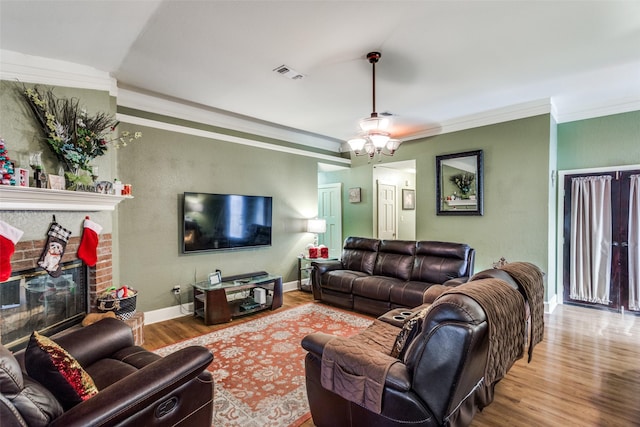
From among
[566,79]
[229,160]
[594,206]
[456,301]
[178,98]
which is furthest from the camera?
[229,160]

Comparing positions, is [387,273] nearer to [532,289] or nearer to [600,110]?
[532,289]

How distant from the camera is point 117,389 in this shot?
1.25m

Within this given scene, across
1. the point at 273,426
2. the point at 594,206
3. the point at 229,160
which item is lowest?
the point at 273,426

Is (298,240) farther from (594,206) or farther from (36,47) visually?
(594,206)

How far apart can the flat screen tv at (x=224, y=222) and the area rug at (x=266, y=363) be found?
1213 mm

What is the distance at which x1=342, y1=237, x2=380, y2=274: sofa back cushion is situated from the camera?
15.2 ft

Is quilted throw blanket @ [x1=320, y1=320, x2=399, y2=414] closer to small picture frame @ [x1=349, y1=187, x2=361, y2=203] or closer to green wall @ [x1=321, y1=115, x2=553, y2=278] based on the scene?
green wall @ [x1=321, y1=115, x2=553, y2=278]

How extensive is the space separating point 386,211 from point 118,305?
16.8 feet

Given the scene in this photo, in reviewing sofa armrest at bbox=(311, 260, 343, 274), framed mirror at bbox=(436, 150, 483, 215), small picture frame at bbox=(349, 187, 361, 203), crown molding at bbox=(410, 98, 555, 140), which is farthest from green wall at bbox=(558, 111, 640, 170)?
sofa armrest at bbox=(311, 260, 343, 274)

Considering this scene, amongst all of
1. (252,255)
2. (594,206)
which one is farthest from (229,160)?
(594,206)

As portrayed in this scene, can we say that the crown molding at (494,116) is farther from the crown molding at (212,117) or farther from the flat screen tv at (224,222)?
the flat screen tv at (224,222)

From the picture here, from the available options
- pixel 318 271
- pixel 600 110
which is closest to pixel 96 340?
pixel 318 271

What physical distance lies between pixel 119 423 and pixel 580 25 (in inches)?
155

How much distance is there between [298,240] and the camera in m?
5.55
